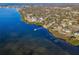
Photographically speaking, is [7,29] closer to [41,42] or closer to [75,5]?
[41,42]

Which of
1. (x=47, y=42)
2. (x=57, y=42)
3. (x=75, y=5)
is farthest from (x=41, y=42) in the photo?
(x=75, y=5)

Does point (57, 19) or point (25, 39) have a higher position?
point (57, 19)

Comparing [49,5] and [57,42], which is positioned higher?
[49,5]
